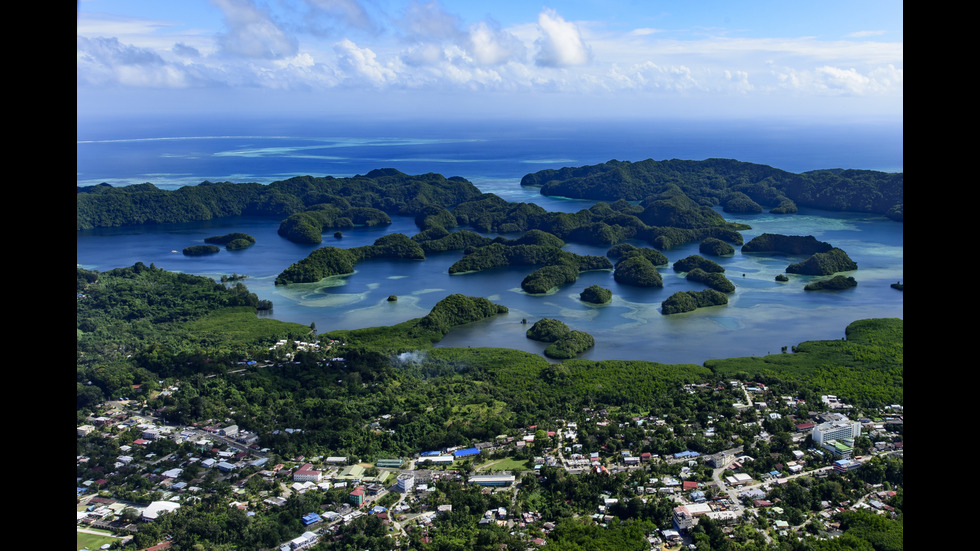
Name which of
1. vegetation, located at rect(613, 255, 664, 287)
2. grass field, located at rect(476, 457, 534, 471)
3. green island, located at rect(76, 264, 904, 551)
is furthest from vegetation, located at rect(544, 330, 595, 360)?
vegetation, located at rect(613, 255, 664, 287)

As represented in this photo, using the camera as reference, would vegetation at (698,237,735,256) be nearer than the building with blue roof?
No

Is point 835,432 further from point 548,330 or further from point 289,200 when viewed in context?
point 289,200

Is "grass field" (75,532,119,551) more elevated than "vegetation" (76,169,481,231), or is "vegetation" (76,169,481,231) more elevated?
"vegetation" (76,169,481,231)

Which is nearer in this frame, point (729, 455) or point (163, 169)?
point (729, 455)

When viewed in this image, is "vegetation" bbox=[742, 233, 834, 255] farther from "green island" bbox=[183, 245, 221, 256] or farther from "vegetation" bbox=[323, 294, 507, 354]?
"green island" bbox=[183, 245, 221, 256]

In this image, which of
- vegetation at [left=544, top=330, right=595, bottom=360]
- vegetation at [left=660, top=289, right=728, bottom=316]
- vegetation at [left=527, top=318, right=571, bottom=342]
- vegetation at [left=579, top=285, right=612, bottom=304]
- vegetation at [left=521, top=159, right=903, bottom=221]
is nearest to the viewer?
vegetation at [left=544, top=330, right=595, bottom=360]
